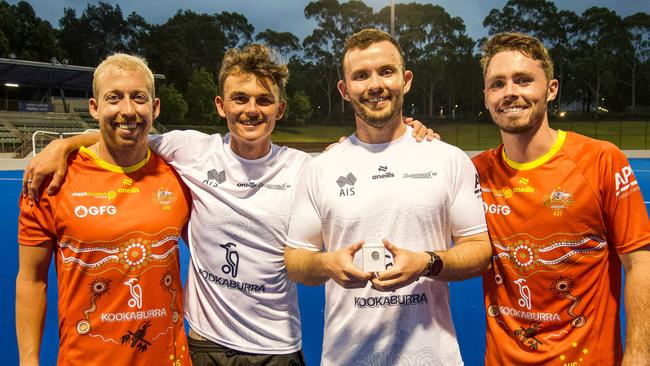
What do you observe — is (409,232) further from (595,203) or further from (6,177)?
(6,177)

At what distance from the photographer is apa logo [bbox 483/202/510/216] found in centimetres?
290

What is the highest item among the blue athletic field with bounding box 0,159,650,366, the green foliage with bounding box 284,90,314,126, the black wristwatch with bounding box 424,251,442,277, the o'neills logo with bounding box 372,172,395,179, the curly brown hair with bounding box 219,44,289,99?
the green foliage with bounding box 284,90,314,126

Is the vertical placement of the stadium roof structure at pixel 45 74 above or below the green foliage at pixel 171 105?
above

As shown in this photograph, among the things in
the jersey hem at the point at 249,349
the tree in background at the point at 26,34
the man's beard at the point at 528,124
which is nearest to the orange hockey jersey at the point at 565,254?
the man's beard at the point at 528,124

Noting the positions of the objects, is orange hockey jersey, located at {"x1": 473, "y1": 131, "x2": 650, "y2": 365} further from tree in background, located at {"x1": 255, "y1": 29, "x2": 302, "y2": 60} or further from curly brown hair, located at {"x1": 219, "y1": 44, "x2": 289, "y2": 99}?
tree in background, located at {"x1": 255, "y1": 29, "x2": 302, "y2": 60}

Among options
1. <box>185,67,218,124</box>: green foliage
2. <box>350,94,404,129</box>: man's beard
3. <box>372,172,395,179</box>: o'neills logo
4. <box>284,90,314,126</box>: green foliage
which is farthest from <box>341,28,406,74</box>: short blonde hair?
<box>284,90,314,126</box>: green foliage

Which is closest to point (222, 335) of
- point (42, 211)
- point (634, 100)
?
point (42, 211)

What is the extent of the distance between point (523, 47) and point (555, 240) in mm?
1171

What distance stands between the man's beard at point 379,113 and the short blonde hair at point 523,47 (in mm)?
781

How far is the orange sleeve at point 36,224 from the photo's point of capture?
2832 millimetres

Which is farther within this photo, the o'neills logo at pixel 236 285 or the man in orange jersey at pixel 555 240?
the o'neills logo at pixel 236 285

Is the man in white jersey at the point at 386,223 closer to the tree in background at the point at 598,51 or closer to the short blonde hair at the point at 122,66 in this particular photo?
the short blonde hair at the point at 122,66

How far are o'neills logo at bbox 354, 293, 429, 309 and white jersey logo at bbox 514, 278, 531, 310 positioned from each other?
0.60 metres

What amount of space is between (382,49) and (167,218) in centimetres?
165
